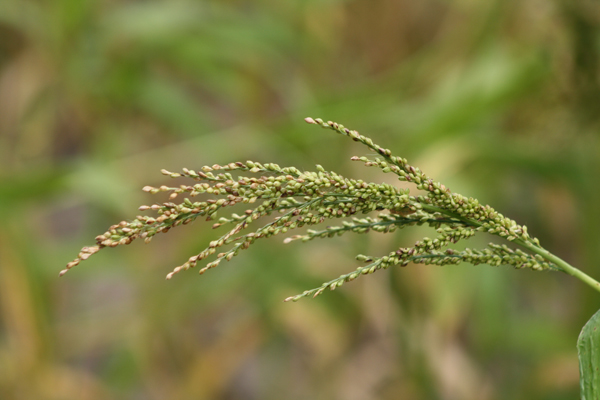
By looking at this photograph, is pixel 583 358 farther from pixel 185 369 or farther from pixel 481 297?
pixel 185 369

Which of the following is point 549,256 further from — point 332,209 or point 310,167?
point 310,167

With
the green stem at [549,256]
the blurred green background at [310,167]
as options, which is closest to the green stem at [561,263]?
the green stem at [549,256]

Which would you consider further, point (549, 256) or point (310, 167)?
point (310, 167)

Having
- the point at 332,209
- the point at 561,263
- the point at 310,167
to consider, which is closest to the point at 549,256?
the point at 561,263

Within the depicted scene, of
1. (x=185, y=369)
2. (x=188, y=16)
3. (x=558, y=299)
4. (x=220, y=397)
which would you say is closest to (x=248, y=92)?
(x=188, y=16)

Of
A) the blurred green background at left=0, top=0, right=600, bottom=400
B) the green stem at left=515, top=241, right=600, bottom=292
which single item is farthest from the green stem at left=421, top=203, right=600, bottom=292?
the blurred green background at left=0, top=0, right=600, bottom=400

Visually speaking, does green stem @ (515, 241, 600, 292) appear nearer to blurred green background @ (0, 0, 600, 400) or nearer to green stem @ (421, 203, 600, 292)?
green stem @ (421, 203, 600, 292)
